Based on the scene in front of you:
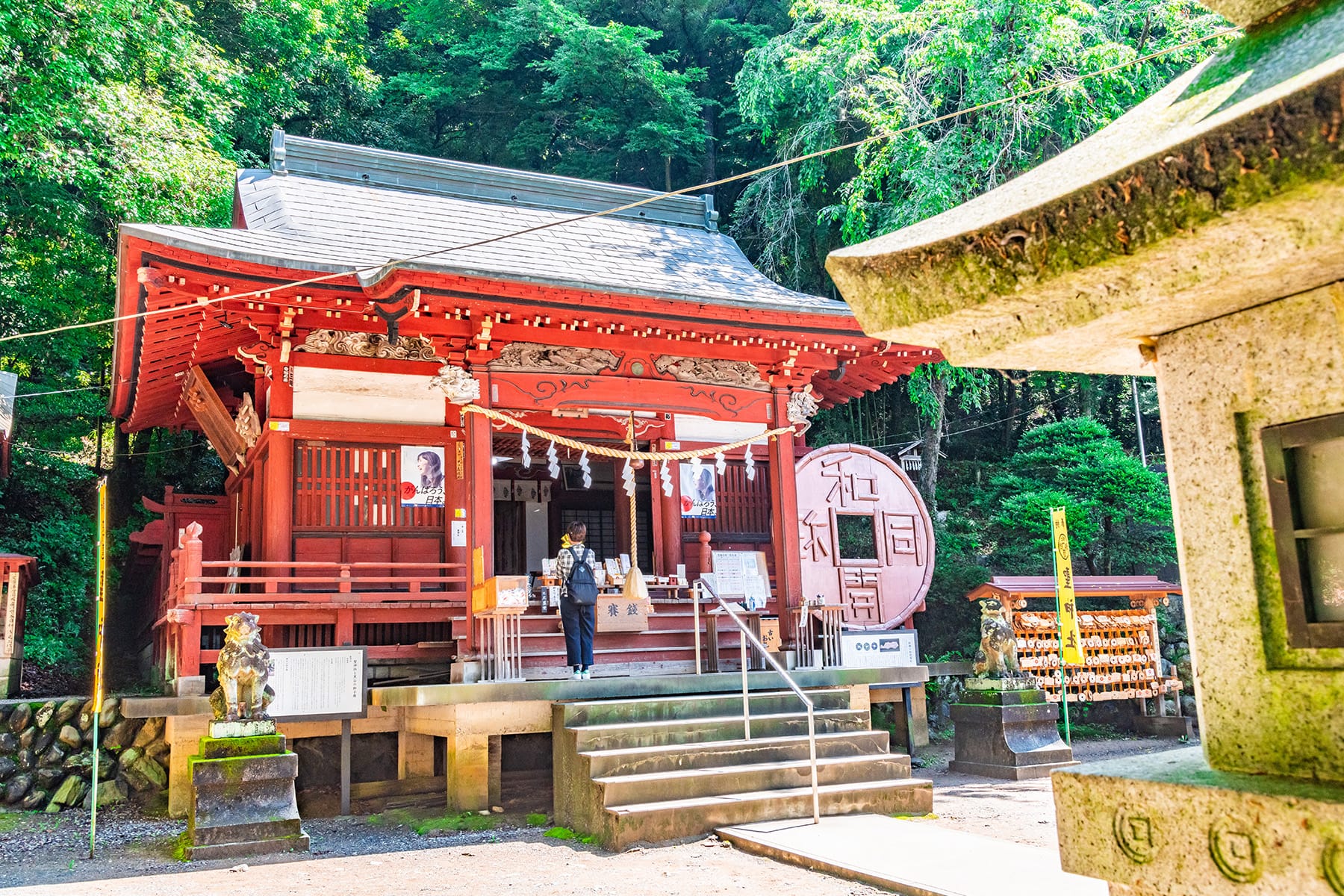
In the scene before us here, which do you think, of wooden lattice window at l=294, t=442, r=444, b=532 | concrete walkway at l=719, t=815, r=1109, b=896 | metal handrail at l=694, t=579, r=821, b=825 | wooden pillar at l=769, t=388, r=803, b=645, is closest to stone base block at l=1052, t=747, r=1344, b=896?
concrete walkway at l=719, t=815, r=1109, b=896

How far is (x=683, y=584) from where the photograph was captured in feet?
37.3

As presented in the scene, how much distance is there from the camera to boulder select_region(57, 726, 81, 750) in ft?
30.8

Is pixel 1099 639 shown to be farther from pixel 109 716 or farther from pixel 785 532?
pixel 109 716

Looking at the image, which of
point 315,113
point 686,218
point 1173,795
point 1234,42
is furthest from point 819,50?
point 1173,795

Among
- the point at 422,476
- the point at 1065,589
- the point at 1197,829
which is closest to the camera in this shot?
the point at 1197,829

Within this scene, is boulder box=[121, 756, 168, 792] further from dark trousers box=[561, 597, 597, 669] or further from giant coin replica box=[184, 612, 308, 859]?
dark trousers box=[561, 597, 597, 669]

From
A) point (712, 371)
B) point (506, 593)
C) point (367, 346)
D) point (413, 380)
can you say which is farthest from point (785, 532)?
point (367, 346)

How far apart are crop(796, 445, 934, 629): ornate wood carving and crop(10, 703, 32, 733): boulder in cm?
844

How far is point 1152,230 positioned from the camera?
2.21 m

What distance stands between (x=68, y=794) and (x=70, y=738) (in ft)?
1.67

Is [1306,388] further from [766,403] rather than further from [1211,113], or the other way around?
[766,403]

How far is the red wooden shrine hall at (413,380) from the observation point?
9.45m

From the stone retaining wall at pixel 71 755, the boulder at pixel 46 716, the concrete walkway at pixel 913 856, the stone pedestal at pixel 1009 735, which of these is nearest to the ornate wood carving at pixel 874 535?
the stone pedestal at pixel 1009 735

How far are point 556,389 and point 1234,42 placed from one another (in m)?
8.50
